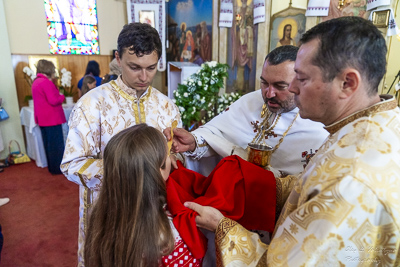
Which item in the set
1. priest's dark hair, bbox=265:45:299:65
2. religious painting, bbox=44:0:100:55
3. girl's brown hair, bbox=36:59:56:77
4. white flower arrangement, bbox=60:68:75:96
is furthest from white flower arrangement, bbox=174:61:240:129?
religious painting, bbox=44:0:100:55

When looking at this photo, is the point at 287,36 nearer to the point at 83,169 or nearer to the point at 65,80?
the point at 83,169

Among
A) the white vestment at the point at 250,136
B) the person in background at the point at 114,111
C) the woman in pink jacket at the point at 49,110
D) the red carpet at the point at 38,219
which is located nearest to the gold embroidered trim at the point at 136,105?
the person in background at the point at 114,111

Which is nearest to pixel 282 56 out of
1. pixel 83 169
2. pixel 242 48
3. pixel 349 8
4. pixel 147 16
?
pixel 83 169

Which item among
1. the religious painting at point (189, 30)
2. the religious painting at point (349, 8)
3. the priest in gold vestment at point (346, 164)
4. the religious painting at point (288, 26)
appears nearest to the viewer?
the priest in gold vestment at point (346, 164)

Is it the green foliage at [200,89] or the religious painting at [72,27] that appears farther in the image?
the religious painting at [72,27]

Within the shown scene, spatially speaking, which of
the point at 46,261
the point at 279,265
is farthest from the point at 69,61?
the point at 279,265

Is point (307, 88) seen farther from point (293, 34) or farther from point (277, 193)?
point (293, 34)

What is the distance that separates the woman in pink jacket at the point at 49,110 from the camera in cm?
539

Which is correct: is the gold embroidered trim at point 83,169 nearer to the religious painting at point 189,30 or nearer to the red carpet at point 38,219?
the red carpet at point 38,219

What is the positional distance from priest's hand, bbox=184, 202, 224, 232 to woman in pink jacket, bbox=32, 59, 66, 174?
16.5 feet

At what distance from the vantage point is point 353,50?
956 millimetres

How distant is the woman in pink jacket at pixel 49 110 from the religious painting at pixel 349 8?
5081 mm

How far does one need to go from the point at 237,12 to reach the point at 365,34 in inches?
219

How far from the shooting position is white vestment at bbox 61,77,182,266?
5.54ft
